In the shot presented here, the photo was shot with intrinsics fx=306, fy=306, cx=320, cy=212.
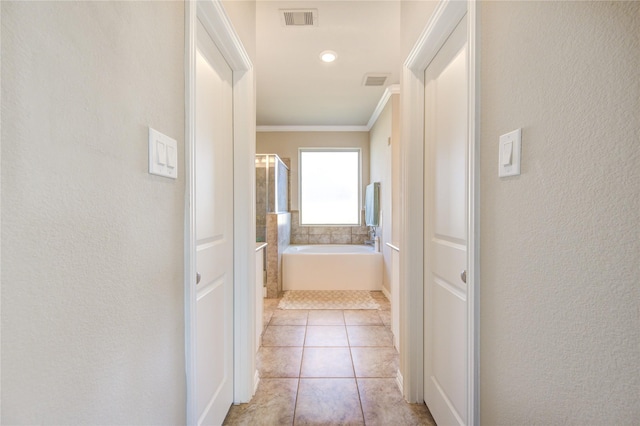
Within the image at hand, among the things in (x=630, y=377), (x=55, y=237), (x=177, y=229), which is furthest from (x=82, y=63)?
(x=630, y=377)

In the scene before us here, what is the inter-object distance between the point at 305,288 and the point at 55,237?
362 centimetres

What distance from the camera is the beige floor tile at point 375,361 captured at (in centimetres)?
201

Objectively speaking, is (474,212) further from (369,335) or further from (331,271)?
(331,271)

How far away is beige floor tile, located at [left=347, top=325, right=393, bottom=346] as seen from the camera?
246 cm

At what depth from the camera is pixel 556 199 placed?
0.70 meters

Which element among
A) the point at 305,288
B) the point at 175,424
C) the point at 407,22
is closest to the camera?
the point at 175,424

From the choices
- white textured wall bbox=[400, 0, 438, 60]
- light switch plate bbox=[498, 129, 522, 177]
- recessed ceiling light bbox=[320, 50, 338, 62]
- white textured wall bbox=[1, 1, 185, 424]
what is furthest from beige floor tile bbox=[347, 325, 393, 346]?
recessed ceiling light bbox=[320, 50, 338, 62]

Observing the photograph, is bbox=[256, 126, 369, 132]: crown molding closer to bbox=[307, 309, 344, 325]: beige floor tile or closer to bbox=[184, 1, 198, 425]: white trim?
bbox=[307, 309, 344, 325]: beige floor tile

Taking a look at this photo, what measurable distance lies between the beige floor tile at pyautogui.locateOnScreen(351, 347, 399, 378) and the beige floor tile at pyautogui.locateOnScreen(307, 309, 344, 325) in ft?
1.94

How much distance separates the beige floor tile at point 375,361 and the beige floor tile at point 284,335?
1.61 ft

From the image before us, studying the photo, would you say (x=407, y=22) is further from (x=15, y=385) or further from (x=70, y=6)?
(x=15, y=385)

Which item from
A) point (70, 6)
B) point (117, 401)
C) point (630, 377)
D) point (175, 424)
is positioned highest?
point (70, 6)

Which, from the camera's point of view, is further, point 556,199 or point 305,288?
A: point 305,288

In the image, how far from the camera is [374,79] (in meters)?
3.16
